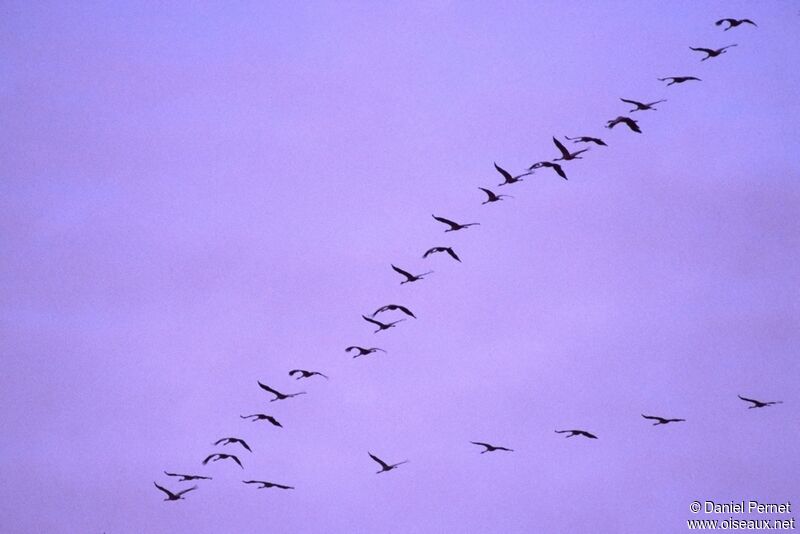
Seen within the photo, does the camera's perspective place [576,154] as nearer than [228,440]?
Yes

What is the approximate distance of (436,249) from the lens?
344 feet

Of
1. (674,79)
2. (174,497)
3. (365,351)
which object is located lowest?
(174,497)

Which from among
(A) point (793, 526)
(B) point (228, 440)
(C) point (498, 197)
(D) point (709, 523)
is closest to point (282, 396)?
(B) point (228, 440)

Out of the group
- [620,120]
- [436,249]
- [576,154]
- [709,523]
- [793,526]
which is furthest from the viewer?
[709,523]

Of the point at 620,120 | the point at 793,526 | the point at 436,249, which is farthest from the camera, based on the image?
the point at 793,526

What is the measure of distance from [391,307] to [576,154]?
56.9ft

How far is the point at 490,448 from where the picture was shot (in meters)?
107

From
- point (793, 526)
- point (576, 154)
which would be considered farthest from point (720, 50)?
point (793, 526)

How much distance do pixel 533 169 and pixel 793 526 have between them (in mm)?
98239

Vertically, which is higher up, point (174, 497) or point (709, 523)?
point (709, 523)

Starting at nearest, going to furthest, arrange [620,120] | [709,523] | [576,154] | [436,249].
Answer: [620,120], [576,154], [436,249], [709,523]

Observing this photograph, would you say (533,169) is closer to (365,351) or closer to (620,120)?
(620,120)

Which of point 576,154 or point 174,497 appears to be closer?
point 576,154

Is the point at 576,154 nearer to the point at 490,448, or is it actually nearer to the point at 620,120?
the point at 620,120
